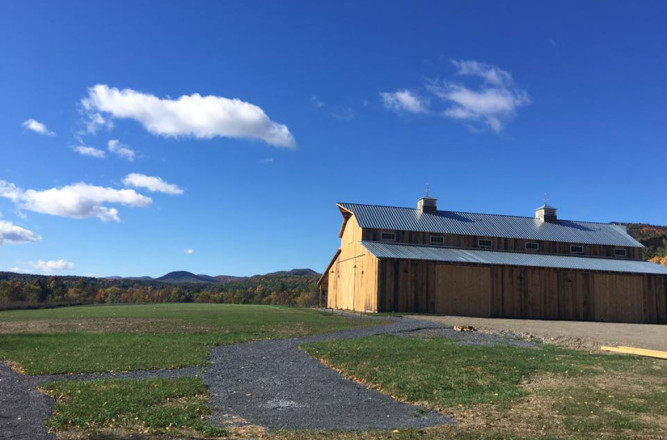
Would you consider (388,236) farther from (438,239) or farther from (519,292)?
(519,292)

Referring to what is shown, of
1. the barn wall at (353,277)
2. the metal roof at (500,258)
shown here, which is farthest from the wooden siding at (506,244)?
the barn wall at (353,277)

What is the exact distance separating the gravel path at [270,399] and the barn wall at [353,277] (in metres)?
23.7

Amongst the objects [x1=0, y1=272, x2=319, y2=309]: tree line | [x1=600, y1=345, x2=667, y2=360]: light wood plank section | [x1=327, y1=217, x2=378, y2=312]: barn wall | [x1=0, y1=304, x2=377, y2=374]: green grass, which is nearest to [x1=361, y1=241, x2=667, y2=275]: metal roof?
[x1=327, y1=217, x2=378, y2=312]: barn wall

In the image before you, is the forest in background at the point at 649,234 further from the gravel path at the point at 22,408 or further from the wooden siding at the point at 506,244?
the gravel path at the point at 22,408

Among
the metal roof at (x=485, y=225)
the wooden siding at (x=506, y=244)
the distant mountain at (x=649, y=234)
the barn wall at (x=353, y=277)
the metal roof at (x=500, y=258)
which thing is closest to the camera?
the barn wall at (x=353, y=277)

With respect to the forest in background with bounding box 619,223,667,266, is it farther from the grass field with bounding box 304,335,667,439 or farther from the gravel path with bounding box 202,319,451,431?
the gravel path with bounding box 202,319,451,431

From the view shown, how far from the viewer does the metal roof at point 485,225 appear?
153 feet

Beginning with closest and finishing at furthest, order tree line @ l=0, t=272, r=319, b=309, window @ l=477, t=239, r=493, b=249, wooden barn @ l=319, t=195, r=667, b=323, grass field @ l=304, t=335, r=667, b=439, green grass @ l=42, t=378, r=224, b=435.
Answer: green grass @ l=42, t=378, r=224, b=435
grass field @ l=304, t=335, r=667, b=439
wooden barn @ l=319, t=195, r=667, b=323
window @ l=477, t=239, r=493, b=249
tree line @ l=0, t=272, r=319, b=309

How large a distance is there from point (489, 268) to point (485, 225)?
909cm

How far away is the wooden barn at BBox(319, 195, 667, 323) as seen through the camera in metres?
39.6

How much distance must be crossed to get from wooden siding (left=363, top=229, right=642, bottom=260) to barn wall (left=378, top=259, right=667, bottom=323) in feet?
19.4

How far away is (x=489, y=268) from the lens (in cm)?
4097

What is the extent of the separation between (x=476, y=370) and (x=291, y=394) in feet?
17.1

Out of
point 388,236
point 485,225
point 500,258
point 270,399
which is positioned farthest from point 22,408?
point 485,225
